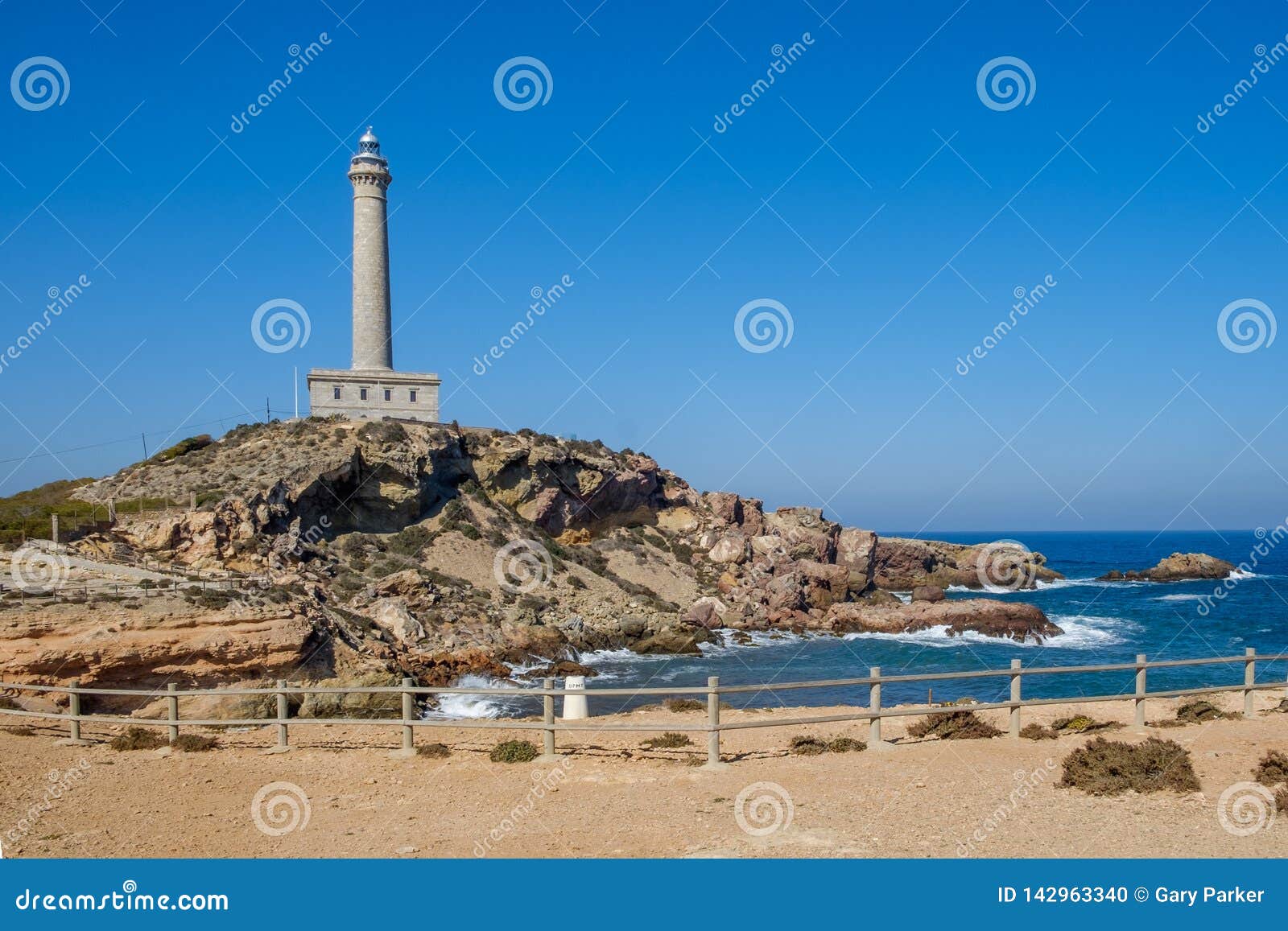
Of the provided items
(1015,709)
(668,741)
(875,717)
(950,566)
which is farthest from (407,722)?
(950,566)

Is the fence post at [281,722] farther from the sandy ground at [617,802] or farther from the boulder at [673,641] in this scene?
the boulder at [673,641]

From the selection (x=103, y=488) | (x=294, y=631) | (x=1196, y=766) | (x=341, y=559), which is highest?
(x=103, y=488)

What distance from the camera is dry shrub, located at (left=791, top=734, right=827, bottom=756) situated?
40.3 ft

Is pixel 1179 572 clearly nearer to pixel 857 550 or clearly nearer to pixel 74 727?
pixel 857 550

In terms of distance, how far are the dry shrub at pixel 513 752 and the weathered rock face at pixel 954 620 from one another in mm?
36183

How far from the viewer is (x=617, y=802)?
9.98 meters

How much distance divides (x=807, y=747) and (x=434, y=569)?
34.1 m

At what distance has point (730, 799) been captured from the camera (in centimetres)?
996

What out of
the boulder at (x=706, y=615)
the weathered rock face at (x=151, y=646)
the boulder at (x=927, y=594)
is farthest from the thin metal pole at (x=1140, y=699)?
the boulder at (x=927, y=594)

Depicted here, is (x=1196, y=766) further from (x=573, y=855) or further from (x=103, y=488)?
(x=103, y=488)

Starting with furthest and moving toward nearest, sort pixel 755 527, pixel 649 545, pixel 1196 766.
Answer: pixel 755 527 → pixel 649 545 → pixel 1196 766

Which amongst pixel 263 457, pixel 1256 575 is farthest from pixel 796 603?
pixel 1256 575

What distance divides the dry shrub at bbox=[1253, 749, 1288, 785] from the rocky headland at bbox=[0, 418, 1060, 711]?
1742 cm

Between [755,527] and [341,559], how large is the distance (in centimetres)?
3002
